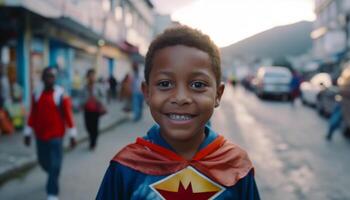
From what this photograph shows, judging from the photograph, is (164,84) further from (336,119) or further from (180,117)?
(336,119)

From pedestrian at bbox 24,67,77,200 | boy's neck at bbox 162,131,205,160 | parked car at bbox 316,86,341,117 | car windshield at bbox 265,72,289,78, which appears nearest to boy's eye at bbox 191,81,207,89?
boy's neck at bbox 162,131,205,160

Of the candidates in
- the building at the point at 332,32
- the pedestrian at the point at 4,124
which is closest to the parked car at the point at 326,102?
the pedestrian at the point at 4,124

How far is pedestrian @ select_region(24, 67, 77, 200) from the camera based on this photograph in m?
5.31

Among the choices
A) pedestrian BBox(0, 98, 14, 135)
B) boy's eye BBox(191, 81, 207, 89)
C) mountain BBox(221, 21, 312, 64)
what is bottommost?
pedestrian BBox(0, 98, 14, 135)

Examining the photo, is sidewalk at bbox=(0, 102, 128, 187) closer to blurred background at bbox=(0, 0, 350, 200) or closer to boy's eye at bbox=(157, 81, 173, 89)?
blurred background at bbox=(0, 0, 350, 200)

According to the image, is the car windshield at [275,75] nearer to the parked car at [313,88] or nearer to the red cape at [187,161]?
the parked car at [313,88]

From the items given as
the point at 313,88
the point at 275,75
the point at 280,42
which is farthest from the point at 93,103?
the point at 280,42

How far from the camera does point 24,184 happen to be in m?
6.41

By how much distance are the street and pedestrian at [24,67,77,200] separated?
0.49 m

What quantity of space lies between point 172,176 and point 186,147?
0.16 m

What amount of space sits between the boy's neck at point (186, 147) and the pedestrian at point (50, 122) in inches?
141

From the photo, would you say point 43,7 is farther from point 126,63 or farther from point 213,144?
point 126,63

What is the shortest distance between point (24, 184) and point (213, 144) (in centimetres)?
503

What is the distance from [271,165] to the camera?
770 centimetres
